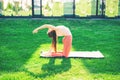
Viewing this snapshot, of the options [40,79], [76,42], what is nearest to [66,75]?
[40,79]

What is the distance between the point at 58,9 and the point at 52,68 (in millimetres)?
12460

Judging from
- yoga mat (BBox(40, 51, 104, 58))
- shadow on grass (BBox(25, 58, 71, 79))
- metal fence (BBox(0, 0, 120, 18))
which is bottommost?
shadow on grass (BBox(25, 58, 71, 79))

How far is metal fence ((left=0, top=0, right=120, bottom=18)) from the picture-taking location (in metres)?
21.0

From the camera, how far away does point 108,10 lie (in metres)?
21.3

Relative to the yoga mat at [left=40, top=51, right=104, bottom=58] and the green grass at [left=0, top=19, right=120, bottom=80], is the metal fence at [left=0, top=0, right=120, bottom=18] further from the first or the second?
the yoga mat at [left=40, top=51, right=104, bottom=58]

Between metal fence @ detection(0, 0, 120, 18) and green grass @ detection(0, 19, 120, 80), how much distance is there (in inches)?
102

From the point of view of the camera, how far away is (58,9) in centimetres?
2111

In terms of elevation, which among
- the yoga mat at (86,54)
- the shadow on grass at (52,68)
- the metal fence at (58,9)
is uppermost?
the metal fence at (58,9)

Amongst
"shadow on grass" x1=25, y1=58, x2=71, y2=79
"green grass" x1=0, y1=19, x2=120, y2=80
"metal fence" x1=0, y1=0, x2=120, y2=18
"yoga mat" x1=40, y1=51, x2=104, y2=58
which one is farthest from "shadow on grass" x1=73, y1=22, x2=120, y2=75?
"metal fence" x1=0, y1=0, x2=120, y2=18

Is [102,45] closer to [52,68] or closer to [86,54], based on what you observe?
[86,54]

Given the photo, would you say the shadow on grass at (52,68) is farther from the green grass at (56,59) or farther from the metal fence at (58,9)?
the metal fence at (58,9)

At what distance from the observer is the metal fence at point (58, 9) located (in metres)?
21.0

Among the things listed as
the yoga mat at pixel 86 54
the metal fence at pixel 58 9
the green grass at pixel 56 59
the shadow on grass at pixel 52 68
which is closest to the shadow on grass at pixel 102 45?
the green grass at pixel 56 59

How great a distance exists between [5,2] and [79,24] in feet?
20.2
